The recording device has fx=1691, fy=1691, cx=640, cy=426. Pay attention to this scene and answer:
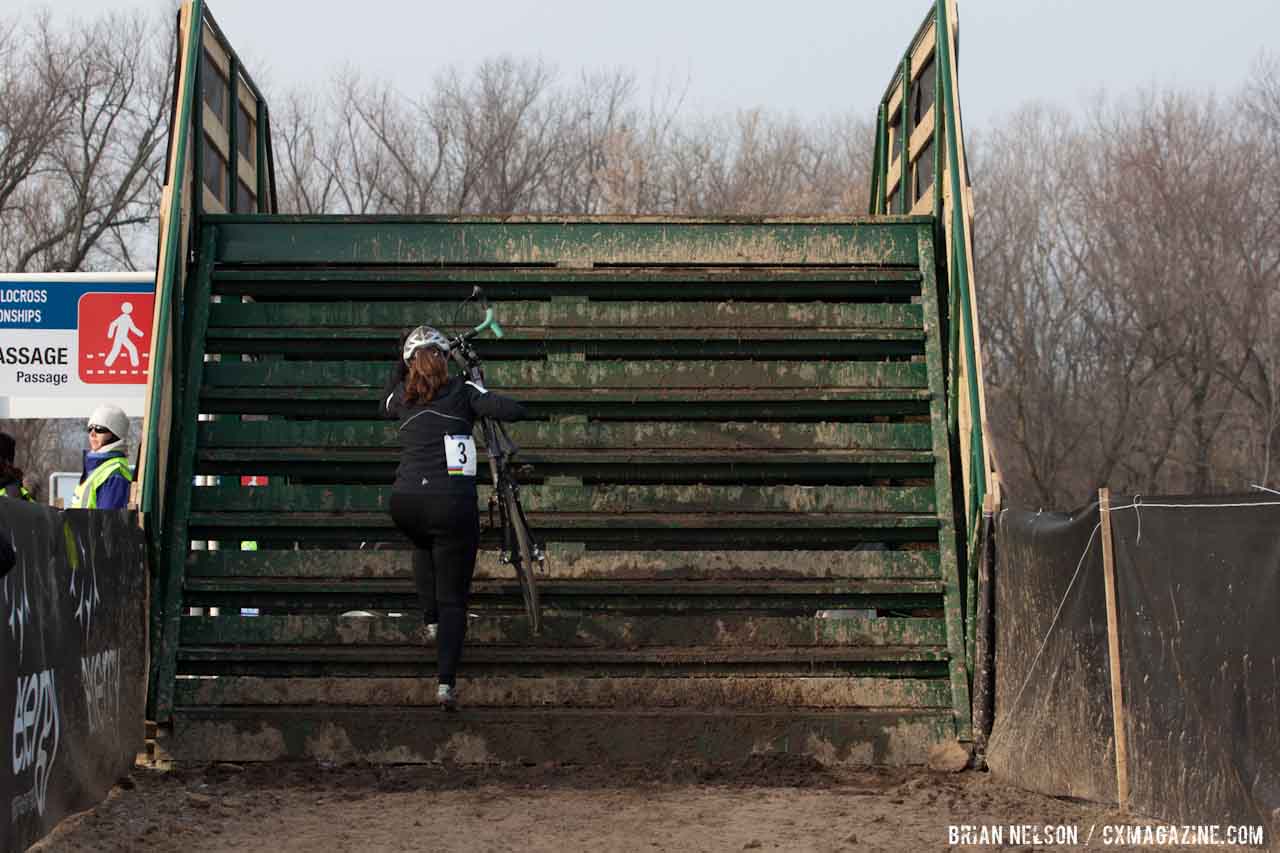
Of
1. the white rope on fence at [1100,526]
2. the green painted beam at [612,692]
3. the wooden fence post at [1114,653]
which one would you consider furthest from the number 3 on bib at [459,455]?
the wooden fence post at [1114,653]

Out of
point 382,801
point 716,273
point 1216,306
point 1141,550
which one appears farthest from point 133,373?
point 1216,306

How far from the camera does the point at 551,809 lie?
276 inches

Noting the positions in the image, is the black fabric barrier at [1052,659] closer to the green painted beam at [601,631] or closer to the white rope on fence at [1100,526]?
the white rope on fence at [1100,526]

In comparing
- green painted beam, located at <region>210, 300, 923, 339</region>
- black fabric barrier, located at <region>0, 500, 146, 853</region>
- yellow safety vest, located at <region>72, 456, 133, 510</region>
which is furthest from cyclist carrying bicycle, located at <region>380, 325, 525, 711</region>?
yellow safety vest, located at <region>72, 456, 133, 510</region>

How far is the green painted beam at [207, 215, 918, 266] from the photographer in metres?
9.24

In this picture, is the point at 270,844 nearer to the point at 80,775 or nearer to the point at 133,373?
the point at 80,775

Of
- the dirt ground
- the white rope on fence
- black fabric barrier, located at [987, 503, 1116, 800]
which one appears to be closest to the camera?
the white rope on fence

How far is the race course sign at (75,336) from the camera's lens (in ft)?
48.1

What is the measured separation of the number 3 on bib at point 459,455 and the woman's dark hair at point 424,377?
0.24 meters

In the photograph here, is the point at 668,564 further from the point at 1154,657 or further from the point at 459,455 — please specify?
the point at 1154,657

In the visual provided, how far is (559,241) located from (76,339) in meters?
7.09

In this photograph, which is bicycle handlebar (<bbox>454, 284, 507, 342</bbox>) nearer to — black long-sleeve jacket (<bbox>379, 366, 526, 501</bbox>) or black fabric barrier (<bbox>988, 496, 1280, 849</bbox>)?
black long-sleeve jacket (<bbox>379, 366, 526, 501</bbox>)

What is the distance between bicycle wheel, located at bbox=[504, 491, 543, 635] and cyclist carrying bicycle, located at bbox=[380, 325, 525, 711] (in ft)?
0.60

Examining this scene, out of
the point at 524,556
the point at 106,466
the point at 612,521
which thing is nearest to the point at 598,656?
the point at 524,556
